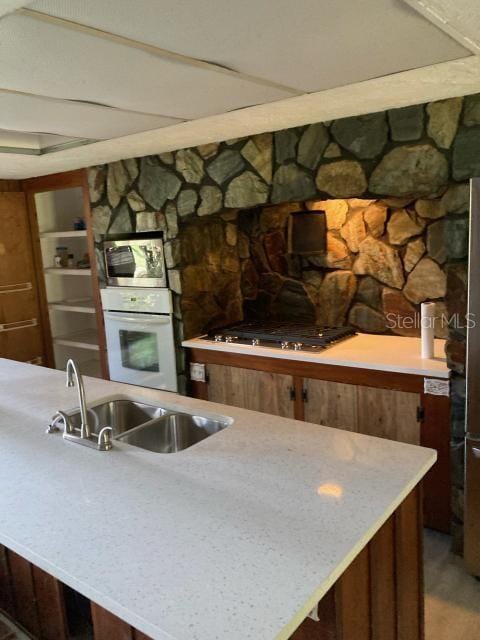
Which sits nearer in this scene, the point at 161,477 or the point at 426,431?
the point at 161,477

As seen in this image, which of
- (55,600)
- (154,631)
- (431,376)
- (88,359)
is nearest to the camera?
(154,631)

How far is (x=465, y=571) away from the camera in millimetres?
2396

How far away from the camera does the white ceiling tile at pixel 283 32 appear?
1.18m

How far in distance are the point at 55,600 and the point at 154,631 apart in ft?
2.99

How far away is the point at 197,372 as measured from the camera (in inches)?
135

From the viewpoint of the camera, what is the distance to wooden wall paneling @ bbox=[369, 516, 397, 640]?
1.42 meters

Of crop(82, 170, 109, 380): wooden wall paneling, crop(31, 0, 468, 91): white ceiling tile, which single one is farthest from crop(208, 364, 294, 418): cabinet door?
crop(31, 0, 468, 91): white ceiling tile

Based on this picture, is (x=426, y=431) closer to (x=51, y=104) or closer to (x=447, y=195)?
(x=447, y=195)

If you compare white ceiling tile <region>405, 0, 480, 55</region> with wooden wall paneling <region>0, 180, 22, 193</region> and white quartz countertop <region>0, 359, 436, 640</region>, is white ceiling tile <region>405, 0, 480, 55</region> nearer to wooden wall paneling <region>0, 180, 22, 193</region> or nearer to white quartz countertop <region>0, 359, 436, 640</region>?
white quartz countertop <region>0, 359, 436, 640</region>

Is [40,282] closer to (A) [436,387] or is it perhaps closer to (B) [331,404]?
(B) [331,404]

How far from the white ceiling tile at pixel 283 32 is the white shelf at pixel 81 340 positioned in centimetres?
301

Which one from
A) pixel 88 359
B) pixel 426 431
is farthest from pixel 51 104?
pixel 88 359

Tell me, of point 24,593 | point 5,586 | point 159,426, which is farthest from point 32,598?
point 159,426

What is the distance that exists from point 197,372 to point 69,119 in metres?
1.79
